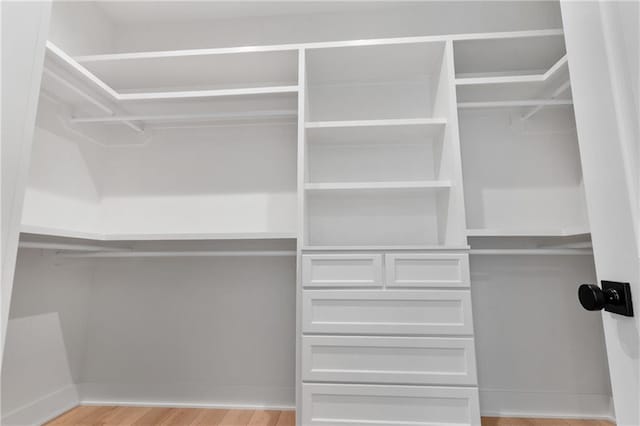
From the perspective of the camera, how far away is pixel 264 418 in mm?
1794

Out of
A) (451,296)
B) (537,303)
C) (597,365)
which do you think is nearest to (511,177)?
(537,303)

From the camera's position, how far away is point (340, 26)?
2234 millimetres

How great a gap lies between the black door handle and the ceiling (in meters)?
2.19

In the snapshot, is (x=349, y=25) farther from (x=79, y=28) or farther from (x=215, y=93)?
(x=79, y=28)

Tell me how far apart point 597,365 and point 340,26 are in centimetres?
Answer: 250

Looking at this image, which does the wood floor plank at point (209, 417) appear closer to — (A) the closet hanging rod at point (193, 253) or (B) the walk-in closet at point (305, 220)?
(B) the walk-in closet at point (305, 220)

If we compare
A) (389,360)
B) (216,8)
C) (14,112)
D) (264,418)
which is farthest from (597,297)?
(216,8)

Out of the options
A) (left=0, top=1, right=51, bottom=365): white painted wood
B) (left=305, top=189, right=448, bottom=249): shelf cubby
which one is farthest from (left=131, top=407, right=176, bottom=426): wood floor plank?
(left=0, top=1, right=51, bottom=365): white painted wood

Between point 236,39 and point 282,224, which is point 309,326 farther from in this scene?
point 236,39

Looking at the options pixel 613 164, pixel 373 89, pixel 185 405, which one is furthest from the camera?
pixel 373 89

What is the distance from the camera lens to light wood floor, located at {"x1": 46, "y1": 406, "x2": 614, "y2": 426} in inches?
68.4

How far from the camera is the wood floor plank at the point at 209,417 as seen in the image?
174 cm

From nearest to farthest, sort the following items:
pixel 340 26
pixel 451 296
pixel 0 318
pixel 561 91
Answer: pixel 0 318 → pixel 451 296 → pixel 561 91 → pixel 340 26

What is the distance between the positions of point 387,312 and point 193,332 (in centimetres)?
120
